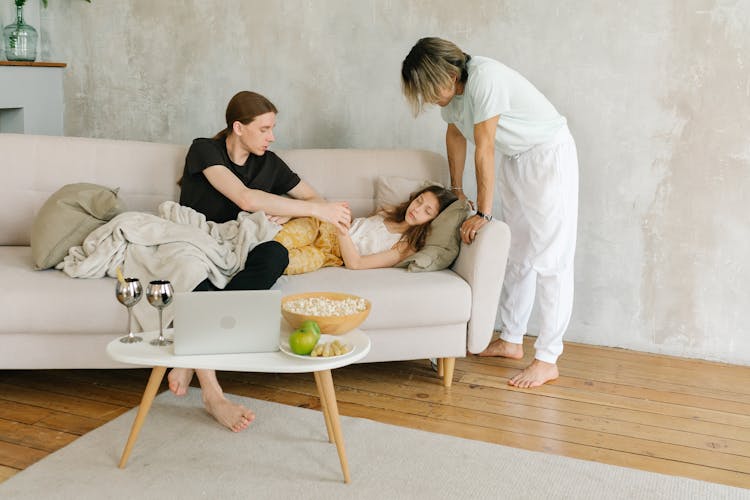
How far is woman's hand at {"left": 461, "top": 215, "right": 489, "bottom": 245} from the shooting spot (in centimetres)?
283

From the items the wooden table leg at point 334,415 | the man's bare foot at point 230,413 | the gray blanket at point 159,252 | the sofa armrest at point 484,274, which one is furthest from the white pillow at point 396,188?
the wooden table leg at point 334,415

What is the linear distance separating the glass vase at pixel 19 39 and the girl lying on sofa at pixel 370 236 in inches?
70.3

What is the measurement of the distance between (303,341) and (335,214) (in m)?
0.95

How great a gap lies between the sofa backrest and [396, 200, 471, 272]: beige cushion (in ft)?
1.14

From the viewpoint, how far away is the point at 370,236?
303 cm

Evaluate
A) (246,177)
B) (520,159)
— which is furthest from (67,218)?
(520,159)

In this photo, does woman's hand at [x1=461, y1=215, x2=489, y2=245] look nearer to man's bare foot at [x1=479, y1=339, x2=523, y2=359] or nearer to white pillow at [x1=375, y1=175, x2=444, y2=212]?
white pillow at [x1=375, y1=175, x2=444, y2=212]

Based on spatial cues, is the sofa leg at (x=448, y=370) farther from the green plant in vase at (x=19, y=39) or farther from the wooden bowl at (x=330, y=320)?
the green plant in vase at (x=19, y=39)

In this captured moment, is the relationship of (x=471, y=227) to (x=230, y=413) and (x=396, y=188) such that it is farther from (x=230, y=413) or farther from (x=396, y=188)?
(x=230, y=413)

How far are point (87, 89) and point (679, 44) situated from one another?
9.22ft

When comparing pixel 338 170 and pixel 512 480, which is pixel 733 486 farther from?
pixel 338 170

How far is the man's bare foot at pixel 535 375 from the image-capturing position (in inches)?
116

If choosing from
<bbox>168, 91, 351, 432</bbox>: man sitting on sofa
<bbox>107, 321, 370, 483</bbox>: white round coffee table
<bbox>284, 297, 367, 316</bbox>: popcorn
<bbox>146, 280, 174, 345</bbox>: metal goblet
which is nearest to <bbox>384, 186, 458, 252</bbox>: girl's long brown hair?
<bbox>168, 91, 351, 432</bbox>: man sitting on sofa

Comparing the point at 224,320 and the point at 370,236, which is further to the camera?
the point at 370,236
